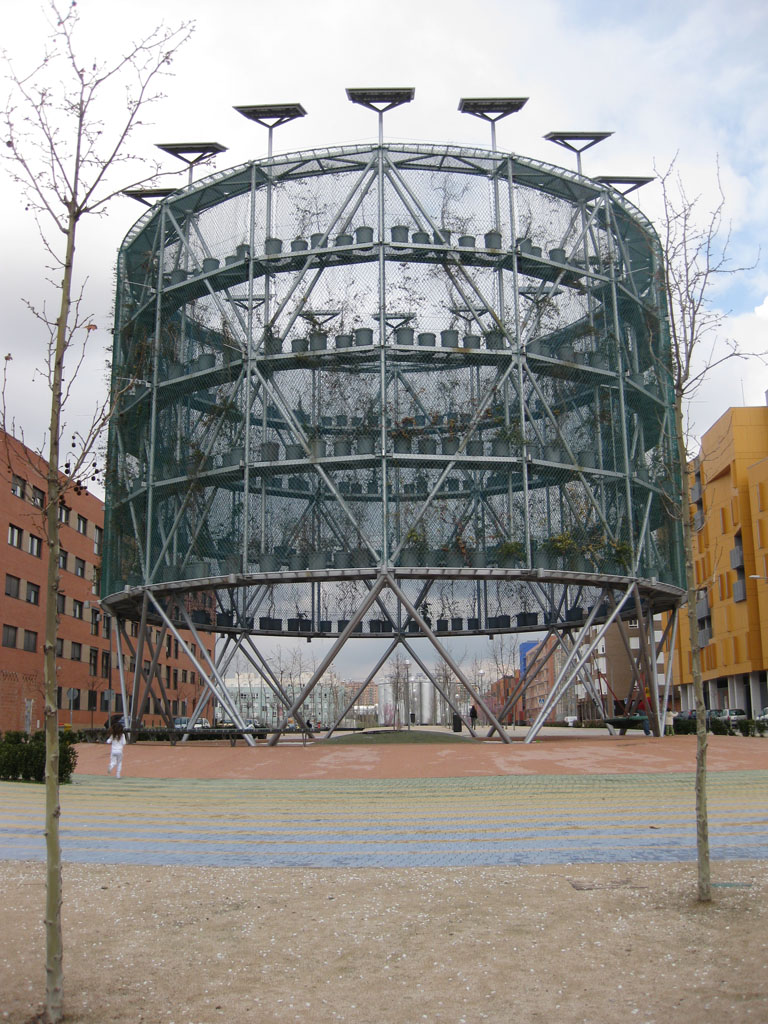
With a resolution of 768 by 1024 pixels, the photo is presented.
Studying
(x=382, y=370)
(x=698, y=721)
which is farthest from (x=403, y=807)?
(x=382, y=370)

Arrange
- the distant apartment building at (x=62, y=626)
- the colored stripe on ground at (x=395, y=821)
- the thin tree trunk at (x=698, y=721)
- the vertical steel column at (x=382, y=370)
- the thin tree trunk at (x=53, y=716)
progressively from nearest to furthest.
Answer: the thin tree trunk at (x=53, y=716)
the thin tree trunk at (x=698, y=721)
the colored stripe on ground at (x=395, y=821)
the vertical steel column at (x=382, y=370)
the distant apartment building at (x=62, y=626)

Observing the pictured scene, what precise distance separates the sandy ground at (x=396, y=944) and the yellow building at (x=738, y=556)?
57784 mm

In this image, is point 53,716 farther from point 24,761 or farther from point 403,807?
point 24,761

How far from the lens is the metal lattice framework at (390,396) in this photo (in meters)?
29.9

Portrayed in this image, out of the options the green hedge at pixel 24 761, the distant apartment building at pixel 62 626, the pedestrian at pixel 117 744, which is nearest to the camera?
the green hedge at pixel 24 761

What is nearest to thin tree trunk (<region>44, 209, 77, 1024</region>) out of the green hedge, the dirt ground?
the dirt ground

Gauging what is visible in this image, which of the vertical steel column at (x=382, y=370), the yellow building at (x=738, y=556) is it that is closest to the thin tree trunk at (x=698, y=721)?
the vertical steel column at (x=382, y=370)

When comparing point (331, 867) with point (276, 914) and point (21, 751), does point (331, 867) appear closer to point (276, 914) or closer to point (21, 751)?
point (276, 914)

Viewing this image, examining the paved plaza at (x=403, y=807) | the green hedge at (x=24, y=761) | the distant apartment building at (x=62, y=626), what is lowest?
the paved plaza at (x=403, y=807)

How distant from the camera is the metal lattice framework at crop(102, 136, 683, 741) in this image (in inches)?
1177

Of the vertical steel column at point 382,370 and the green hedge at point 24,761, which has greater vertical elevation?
the vertical steel column at point 382,370

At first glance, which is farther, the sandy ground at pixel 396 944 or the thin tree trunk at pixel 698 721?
the thin tree trunk at pixel 698 721

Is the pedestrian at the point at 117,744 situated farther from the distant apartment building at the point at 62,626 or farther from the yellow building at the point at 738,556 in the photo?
the yellow building at the point at 738,556

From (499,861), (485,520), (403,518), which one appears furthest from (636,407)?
(499,861)
